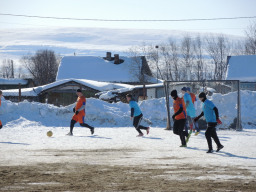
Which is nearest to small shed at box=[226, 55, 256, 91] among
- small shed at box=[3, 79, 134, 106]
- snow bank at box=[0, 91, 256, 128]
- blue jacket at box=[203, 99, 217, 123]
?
small shed at box=[3, 79, 134, 106]

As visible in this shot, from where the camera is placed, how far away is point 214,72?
69.6 m

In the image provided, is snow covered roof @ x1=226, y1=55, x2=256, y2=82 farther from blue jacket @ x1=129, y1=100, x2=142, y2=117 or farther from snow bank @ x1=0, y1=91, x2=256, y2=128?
blue jacket @ x1=129, y1=100, x2=142, y2=117

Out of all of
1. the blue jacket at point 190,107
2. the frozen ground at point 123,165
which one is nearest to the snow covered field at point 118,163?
the frozen ground at point 123,165

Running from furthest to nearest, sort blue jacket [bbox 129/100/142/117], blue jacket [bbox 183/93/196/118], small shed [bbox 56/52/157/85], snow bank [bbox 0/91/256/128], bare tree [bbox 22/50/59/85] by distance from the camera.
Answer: bare tree [bbox 22/50/59/85]
small shed [bbox 56/52/157/85]
snow bank [bbox 0/91/256/128]
blue jacket [bbox 183/93/196/118]
blue jacket [bbox 129/100/142/117]

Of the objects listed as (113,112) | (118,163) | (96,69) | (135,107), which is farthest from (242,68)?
(118,163)

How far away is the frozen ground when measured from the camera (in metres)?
7.58

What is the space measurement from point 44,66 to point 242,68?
177 feet

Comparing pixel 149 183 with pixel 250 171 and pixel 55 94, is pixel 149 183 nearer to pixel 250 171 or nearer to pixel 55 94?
pixel 250 171

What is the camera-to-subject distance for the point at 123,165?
9.88 meters

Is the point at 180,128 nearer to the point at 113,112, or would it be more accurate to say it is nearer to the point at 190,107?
the point at 190,107

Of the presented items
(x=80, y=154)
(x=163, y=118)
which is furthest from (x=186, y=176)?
(x=163, y=118)

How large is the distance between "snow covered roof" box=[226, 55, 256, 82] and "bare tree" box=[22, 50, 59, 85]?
47265 millimetres

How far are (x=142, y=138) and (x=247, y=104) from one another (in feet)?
30.6

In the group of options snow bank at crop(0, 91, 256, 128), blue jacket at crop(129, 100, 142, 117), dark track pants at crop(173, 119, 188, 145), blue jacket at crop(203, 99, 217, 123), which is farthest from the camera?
snow bank at crop(0, 91, 256, 128)
